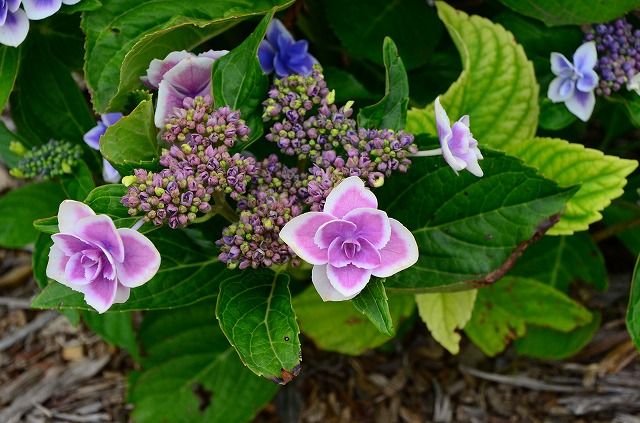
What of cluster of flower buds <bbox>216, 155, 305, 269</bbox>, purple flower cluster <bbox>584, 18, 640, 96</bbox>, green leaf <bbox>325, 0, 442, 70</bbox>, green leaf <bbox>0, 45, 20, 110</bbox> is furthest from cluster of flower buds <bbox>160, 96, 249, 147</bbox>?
purple flower cluster <bbox>584, 18, 640, 96</bbox>

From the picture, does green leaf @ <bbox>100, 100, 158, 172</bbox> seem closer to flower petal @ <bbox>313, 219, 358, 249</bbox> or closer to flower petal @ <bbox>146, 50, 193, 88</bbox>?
flower petal @ <bbox>146, 50, 193, 88</bbox>

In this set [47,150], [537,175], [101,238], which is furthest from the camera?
[47,150]

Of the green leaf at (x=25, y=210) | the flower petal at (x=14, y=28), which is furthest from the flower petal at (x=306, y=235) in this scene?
the green leaf at (x=25, y=210)

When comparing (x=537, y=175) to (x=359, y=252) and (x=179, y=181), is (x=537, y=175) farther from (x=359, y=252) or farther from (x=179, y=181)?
(x=179, y=181)

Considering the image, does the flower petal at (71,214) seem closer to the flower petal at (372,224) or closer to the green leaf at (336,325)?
the flower petal at (372,224)

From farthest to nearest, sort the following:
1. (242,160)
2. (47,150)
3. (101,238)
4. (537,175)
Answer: (47,150) < (537,175) < (242,160) < (101,238)

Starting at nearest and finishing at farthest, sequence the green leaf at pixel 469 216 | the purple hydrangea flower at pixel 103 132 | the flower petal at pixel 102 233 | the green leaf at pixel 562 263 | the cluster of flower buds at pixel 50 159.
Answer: the flower petal at pixel 102 233 < the green leaf at pixel 469 216 < the purple hydrangea flower at pixel 103 132 < the cluster of flower buds at pixel 50 159 < the green leaf at pixel 562 263

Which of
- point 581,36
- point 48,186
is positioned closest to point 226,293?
point 48,186

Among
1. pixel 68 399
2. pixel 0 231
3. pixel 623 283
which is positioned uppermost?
pixel 0 231
